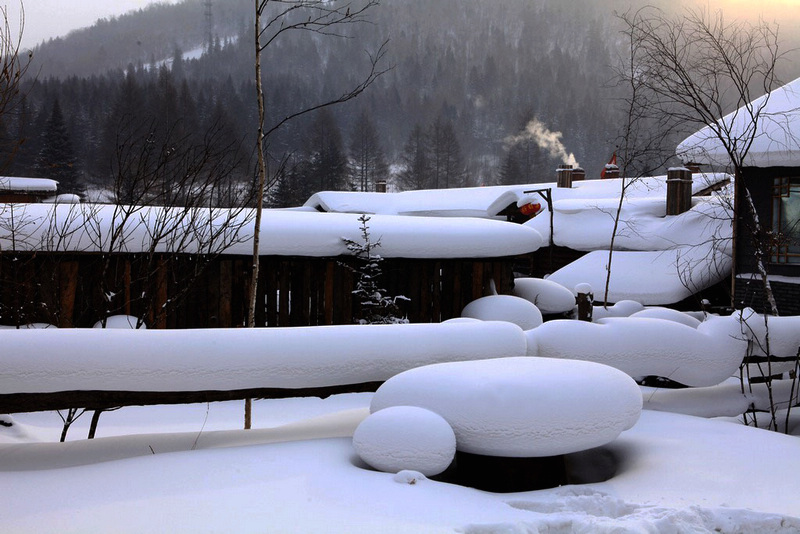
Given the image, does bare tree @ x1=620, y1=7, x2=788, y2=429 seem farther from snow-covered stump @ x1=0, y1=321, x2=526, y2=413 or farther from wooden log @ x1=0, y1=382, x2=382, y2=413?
wooden log @ x1=0, y1=382, x2=382, y2=413

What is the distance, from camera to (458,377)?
4.28 m

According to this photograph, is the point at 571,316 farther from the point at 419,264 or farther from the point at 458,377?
the point at 458,377

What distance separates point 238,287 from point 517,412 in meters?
5.26

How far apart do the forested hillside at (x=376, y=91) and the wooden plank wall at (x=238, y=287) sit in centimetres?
1287

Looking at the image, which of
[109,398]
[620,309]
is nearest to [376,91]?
[620,309]

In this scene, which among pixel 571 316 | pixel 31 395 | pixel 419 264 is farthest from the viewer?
pixel 571 316

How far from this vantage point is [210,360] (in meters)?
4.42

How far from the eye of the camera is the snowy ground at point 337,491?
3.18 m

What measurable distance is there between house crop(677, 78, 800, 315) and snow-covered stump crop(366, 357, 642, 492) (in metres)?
8.50

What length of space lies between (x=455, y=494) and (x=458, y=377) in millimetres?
858

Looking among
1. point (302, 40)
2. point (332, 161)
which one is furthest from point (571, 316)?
point (302, 40)

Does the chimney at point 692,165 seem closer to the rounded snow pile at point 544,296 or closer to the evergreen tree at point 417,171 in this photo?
the rounded snow pile at point 544,296

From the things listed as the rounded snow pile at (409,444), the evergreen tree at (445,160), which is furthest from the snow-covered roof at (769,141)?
the evergreen tree at (445,160)

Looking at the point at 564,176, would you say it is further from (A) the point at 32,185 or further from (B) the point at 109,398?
(B) the point at 109,398
